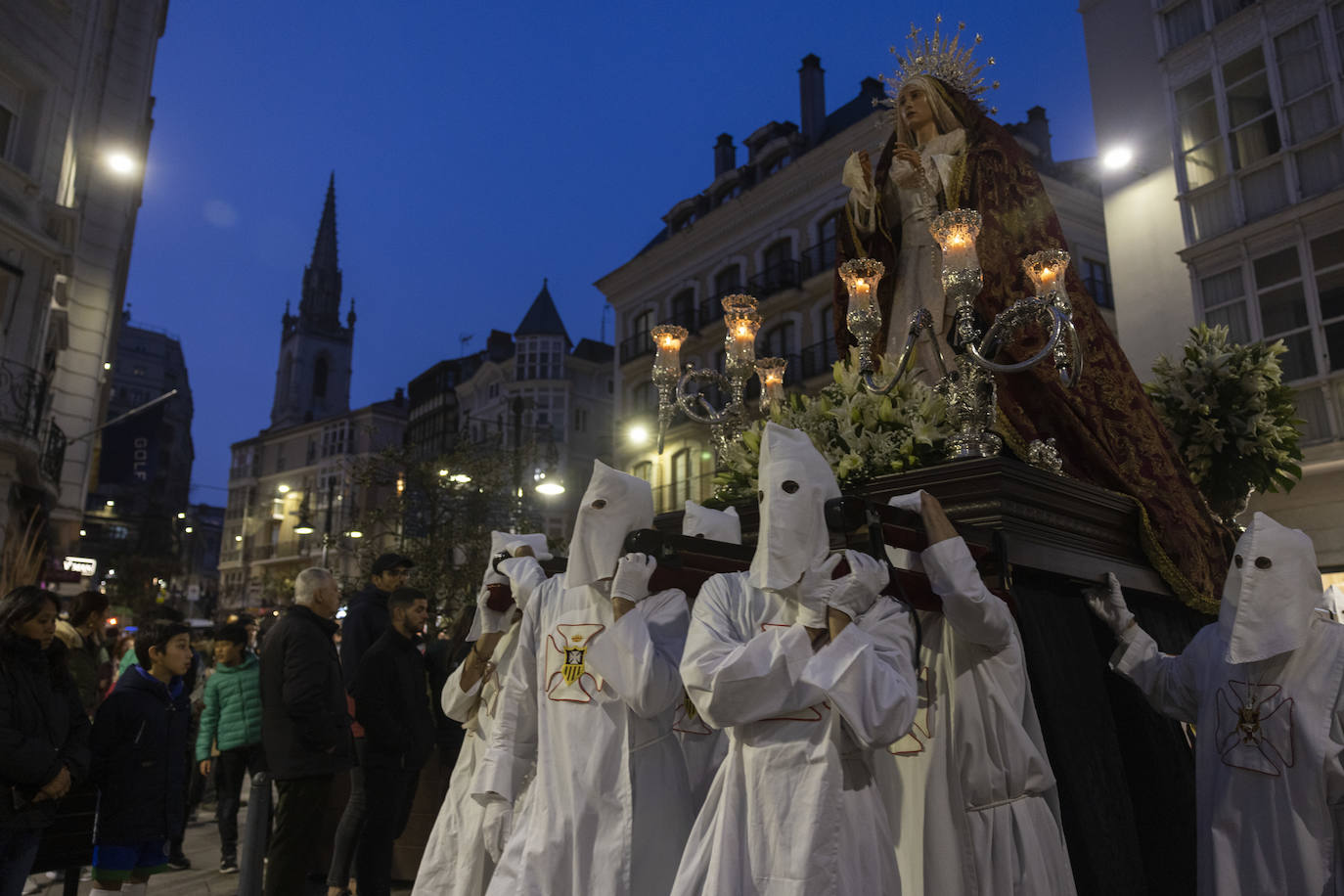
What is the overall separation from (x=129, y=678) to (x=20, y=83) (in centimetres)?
1245

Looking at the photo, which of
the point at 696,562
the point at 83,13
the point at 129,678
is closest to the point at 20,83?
the point at 83,13

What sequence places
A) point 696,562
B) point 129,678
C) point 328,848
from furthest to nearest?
point 328,848 < point 129,678 < point 696,562

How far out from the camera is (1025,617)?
14.6ft

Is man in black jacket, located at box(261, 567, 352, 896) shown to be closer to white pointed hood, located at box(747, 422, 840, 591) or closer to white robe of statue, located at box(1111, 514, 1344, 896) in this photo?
white pointed hood, located at box(747, 422, 840, 591)

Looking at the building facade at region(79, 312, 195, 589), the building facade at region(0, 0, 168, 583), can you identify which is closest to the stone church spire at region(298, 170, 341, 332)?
the building facade at region(79, 312, 195, 589)

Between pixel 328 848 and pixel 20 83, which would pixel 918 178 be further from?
pixel 20 83

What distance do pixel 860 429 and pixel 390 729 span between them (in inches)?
129

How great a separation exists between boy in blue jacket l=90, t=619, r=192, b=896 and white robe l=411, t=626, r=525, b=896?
1.52 meters

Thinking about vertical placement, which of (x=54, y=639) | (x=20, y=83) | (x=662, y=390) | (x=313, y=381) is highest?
(x=313, y=381)

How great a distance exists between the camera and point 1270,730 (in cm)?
426

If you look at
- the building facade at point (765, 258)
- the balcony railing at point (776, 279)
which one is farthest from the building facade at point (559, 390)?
the balcony railing at point (776, 279)

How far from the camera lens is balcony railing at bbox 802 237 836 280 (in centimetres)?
2692

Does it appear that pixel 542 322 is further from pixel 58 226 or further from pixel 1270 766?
pixel 1270 766

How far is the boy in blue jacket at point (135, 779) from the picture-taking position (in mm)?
5465
